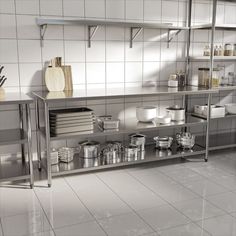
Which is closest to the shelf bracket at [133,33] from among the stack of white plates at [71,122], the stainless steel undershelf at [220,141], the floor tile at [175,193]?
the stack of white plates at [71,122]

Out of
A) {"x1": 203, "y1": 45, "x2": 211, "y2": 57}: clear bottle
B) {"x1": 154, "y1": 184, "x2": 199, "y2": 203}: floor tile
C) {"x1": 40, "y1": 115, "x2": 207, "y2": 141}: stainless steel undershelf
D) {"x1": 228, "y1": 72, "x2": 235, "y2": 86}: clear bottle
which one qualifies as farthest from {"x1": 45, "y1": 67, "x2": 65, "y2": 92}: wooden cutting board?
{"x1": 228, "y1": 72, "x2": 235, "y2": 86}: clear bottle

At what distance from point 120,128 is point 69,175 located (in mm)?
581

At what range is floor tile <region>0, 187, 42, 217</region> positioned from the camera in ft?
7.03

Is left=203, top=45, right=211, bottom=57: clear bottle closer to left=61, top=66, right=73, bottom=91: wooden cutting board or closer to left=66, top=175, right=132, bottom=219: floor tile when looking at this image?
left=61, top=66, right=73, bottom=91: wooden cutting board

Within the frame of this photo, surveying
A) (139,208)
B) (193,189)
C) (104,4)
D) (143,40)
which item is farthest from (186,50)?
(139,208)

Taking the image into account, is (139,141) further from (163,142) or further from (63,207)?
(63,207)

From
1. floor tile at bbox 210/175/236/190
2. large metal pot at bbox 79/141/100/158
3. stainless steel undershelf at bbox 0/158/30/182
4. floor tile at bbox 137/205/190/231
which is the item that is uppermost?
large metal pot at bbox 79/141/100/158

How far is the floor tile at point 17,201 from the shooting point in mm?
2143

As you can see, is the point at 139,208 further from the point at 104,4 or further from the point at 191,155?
the point at 104,4

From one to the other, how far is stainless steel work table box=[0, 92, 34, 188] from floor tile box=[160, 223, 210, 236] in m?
1.12

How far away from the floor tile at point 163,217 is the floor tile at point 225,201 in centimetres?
31

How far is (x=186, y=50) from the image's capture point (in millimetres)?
3412

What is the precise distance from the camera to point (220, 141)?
3.50 metres

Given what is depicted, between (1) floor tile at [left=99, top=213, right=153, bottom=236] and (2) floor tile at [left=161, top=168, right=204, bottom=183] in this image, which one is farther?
(2) floor tile at [left=161, top=168, right=204, bottom=183]
